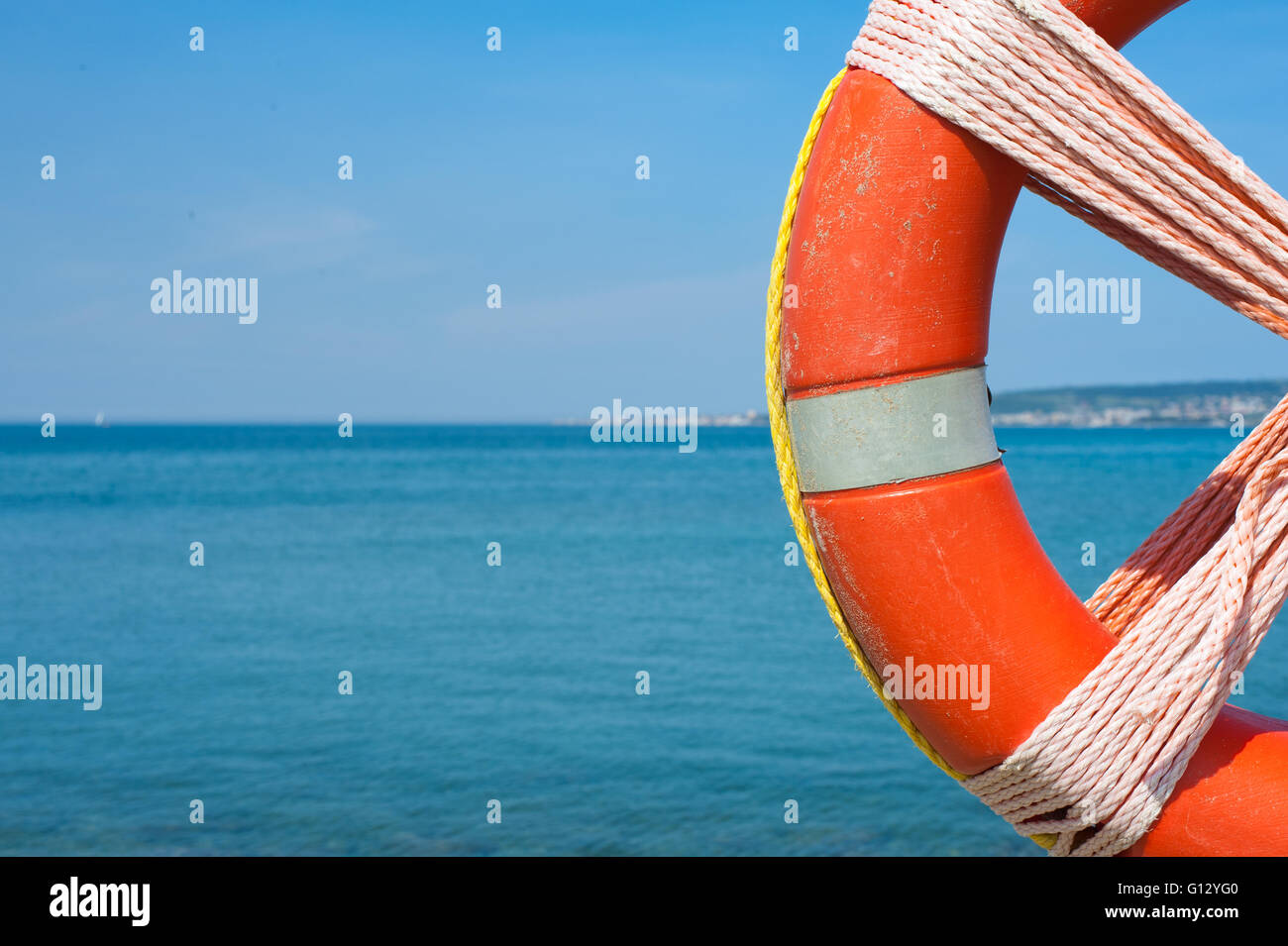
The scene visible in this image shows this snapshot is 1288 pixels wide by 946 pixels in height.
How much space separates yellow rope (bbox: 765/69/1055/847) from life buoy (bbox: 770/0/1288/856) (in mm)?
27

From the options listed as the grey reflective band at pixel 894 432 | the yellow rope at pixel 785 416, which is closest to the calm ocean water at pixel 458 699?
the yellow rope at pixel 785 416

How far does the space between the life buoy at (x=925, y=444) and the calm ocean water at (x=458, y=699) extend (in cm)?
452

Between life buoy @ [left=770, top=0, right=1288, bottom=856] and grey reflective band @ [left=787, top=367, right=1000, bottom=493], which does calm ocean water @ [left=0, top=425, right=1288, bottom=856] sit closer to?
life buoy @ [left=770, top=0, right=1288, bottom=856]

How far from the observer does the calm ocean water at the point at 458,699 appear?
6344mm

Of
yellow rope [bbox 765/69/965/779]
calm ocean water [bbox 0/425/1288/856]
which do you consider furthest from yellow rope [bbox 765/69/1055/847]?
calm ocean water [bbox 0/425/1288/856]

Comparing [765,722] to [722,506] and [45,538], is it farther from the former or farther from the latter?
[722,506]

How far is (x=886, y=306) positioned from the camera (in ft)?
5.47

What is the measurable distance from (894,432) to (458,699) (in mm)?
8465

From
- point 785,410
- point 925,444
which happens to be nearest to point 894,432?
point 925,444

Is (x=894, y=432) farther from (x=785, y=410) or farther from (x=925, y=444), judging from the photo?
(x=785, y=410)

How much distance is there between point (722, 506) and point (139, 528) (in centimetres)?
1551

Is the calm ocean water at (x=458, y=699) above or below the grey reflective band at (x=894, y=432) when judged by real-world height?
below

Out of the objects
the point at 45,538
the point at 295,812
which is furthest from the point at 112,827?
the point at 45,538

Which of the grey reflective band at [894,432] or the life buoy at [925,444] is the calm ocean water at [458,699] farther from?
the grey reflective band at [894,432]
